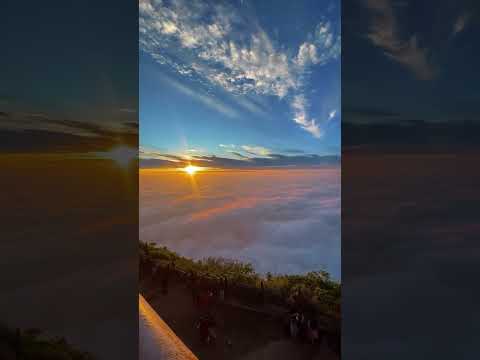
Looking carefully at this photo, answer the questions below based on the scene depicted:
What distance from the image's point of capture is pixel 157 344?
7.72 ft

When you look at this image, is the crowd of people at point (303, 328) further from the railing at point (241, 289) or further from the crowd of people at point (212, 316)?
the railing at point (241, 289)

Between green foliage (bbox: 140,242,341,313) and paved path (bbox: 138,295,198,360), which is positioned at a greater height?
green foliage (bbox: 140,242,341,313)

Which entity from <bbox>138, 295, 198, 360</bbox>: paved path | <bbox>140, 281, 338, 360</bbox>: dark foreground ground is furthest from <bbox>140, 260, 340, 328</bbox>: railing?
<bbox>138, 295, 198, 360</bbox>: paved path

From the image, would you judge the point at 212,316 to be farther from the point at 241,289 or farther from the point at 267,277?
the point at 267,277

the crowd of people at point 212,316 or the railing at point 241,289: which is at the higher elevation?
the railing at point 241,289

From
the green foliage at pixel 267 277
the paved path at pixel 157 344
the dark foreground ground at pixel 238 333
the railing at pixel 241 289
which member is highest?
the green foliage at pixel 267 277

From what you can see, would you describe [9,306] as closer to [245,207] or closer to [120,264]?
[120,264]

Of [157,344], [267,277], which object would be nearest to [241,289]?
[267,277]

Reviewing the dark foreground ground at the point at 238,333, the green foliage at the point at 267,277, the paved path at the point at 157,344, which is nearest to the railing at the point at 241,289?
the green foliage at the point at 267,277

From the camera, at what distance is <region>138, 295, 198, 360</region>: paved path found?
88.7 inches

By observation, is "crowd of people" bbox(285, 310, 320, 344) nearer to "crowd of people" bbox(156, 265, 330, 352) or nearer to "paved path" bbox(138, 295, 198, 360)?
"crowd of people" bbox(156, 265, 330, 352)

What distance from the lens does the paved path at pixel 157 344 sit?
2.25m
